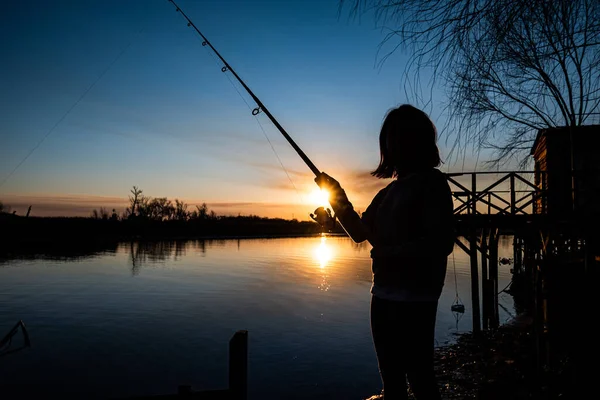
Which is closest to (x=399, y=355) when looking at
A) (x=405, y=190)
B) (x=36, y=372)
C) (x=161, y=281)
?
(x=405, y=190)

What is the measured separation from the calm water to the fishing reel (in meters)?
10.5

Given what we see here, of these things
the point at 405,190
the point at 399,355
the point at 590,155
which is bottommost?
the point at 399,355

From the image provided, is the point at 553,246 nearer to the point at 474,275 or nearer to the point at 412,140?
the point at 474,275

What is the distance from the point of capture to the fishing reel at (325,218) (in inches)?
132

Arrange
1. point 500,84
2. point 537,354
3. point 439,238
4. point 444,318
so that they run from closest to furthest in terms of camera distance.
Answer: point 439,238 < point 500,84 < point 537,354 < point 444,318

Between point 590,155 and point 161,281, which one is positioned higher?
point 590,155

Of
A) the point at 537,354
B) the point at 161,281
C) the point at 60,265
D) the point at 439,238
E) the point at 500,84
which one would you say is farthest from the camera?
the point at 60,265

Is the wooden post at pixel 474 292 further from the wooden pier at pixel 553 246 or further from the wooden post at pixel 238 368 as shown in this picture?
the wooden post at pixel 238 368

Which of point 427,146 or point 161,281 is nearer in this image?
point 427,146

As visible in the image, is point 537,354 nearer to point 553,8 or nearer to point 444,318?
point 553,8

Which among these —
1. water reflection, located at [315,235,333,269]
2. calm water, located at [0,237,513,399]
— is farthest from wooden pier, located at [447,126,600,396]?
water reflection, located at [315,235,333,269]

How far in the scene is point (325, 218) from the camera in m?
3.40

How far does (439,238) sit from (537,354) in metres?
6.62

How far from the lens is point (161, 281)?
38.1 m
